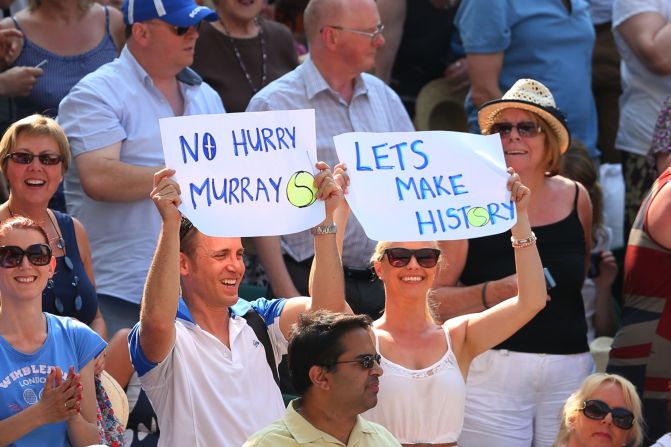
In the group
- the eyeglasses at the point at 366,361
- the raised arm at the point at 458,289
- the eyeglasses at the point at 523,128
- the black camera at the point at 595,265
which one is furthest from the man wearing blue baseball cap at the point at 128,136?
the black camera at the point at 595,265

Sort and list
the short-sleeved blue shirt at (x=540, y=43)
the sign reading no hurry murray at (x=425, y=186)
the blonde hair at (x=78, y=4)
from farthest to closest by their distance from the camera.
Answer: the short-sleeved blue shirt at (x=540, y=43) < the blonde hair at (x=78, y=4) < the sign reading no hurry murray at (x=425, y=186)

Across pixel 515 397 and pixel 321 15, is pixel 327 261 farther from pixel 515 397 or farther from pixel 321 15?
pixel 321 15

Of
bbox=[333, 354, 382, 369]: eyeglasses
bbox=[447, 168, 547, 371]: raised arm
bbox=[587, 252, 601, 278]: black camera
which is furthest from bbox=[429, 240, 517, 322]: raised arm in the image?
bbox=[587, 252, 601, 278]: black camera

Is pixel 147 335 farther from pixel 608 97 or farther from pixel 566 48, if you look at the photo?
pixel 608 97

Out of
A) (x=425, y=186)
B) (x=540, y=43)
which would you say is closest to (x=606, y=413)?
(x=425, y=186)

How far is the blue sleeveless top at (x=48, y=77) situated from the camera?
6711 mm

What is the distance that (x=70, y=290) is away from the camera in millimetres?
5445

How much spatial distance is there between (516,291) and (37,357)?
2.10 metres

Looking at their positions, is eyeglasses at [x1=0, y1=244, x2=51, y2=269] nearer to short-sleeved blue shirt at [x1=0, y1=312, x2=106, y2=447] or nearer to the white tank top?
short-sleeved blue shirt at [x1=0, y1=312, x2=106, y2=447]

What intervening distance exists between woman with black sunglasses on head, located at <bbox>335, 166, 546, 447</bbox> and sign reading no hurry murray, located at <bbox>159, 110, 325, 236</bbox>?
219 millimetres

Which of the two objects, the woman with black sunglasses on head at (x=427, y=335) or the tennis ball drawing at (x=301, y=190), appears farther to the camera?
the woman with black sunglasses on head at (x=427, y=335)

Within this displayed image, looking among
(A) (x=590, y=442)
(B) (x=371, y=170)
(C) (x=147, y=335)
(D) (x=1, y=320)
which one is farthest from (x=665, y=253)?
(D) (x=1, y=320)

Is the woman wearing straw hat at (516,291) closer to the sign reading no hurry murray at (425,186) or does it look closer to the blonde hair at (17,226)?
the sign reading no hurry murray at (425,186)

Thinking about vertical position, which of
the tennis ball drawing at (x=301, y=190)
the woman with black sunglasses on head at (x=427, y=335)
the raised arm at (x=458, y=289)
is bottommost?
the raised arm at (x=458, y=289)
